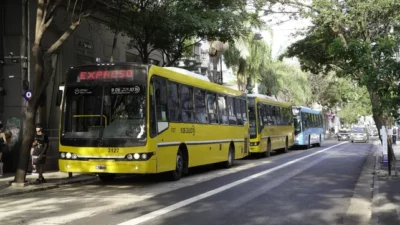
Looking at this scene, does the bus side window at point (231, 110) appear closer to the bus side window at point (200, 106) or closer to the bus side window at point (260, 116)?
the bus side window at point (200, 106)

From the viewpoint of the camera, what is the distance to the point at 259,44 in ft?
118

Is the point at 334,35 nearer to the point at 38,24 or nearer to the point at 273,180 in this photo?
the point at 273,180

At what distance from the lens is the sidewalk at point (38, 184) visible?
12150 millimetres

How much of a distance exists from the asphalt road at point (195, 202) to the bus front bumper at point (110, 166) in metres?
0.54

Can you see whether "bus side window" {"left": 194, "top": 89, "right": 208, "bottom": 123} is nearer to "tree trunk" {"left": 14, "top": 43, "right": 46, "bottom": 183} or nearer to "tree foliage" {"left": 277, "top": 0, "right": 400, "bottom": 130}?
"tree foliage" {"left": 277, "top": 0, "right": 400, "bottom": 130}

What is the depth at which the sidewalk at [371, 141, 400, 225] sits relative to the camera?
8.13m

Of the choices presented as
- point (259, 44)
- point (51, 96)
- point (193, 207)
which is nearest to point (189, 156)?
point (193, 207)

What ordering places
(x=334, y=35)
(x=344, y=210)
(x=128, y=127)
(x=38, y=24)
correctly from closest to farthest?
1. (x=344, y=210)
2. (x=128, y=127)
3. (x=38, y=24)
4. (x=334, y=35)

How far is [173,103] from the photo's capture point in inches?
546

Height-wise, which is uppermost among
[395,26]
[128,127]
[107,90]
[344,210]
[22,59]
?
[395,26]

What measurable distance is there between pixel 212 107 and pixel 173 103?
3.47 metres

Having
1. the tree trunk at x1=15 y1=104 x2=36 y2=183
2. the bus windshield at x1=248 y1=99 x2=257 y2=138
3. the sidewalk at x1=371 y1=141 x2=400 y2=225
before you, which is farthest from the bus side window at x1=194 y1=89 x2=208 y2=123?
the bus windshield at x1=248 y1=99 x2=257 y2=138

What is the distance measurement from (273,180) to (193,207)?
529 centimetres

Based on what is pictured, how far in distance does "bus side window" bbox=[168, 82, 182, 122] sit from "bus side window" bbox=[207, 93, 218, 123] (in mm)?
2701
